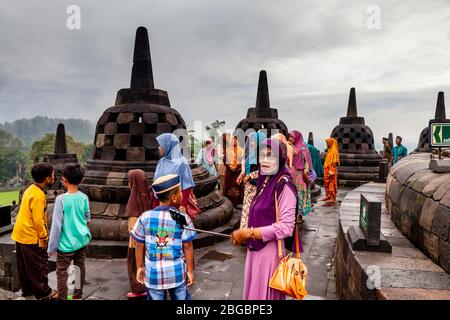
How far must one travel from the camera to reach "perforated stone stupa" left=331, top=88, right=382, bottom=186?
47.4ft

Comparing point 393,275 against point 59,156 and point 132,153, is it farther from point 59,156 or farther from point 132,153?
point 59,156

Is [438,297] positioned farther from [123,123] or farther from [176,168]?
[123,123]

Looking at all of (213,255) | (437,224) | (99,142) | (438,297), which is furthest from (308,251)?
(99,142)

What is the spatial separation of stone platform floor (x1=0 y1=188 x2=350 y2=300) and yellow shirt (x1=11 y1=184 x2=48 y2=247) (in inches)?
37.2

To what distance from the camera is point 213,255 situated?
5078mm

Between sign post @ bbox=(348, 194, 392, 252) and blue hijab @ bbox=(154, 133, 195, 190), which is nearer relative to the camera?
sign post @ bbox=(348, 194, 392, 252)

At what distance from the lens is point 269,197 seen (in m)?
2.39

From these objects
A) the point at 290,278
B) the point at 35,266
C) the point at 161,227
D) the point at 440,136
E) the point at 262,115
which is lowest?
the point at 35,266

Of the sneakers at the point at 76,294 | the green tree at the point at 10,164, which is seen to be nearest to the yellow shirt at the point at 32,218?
the sneakers at the point at 76,294

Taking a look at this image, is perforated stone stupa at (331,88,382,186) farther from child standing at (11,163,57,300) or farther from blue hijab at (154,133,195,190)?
child standing at (11,163,57,300)

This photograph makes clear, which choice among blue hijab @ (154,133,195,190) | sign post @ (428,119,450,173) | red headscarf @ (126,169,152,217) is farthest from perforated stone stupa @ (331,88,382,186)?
red headscarf @ (126,169,152,217)

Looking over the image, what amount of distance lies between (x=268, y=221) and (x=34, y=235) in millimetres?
2806

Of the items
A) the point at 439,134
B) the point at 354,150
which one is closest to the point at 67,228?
the point at 439,134

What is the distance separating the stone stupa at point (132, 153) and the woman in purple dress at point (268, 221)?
11.3ft
